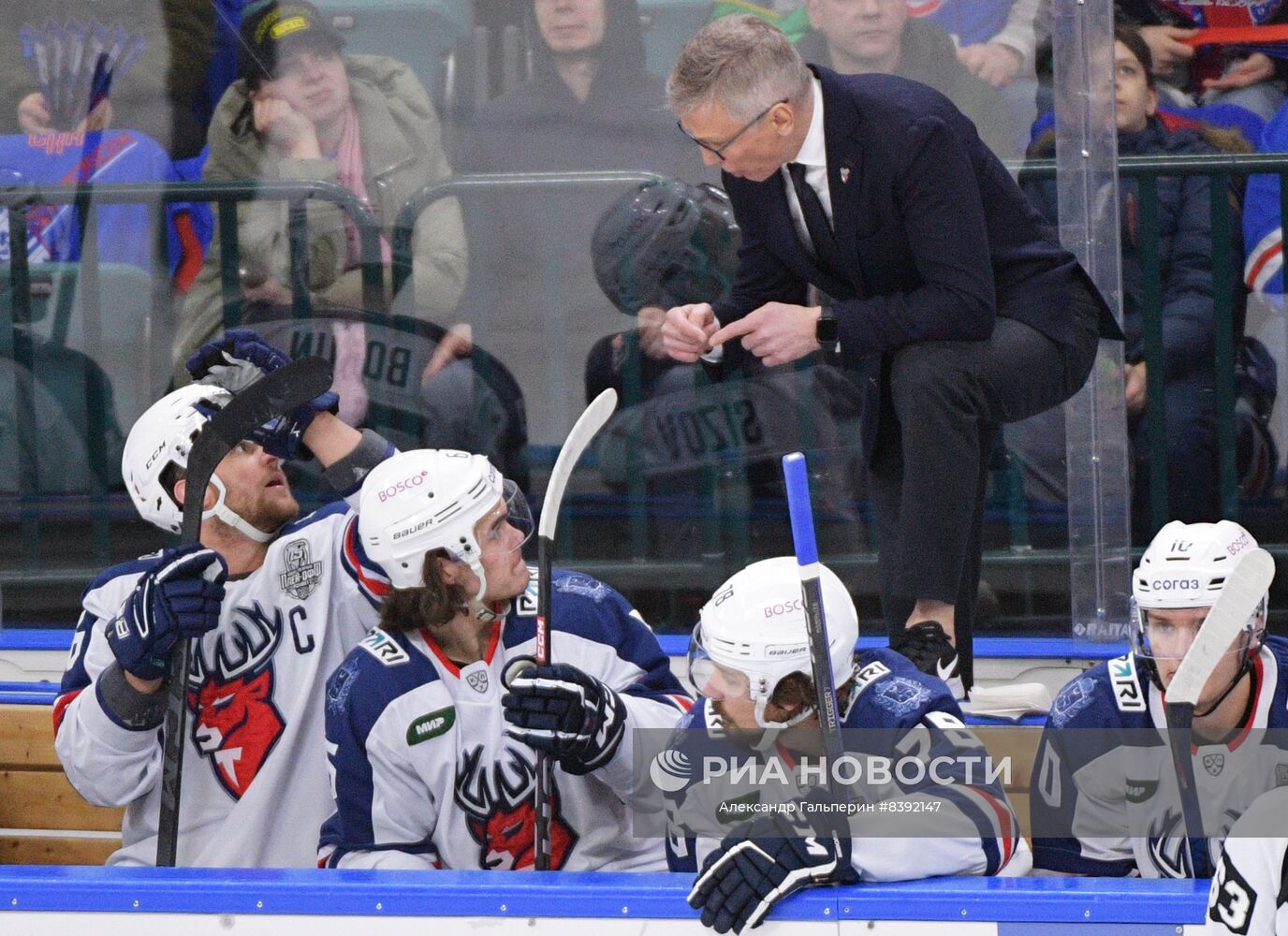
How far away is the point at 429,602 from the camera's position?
274 cm

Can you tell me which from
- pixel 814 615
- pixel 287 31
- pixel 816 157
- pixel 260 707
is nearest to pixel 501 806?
pixel 260 707

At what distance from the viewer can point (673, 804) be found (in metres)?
2.59

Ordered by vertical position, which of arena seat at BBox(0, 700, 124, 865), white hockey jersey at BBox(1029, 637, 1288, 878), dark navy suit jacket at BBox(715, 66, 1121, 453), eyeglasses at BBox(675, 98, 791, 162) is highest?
eyeglasses at BBox(675, 98, 791, 162)

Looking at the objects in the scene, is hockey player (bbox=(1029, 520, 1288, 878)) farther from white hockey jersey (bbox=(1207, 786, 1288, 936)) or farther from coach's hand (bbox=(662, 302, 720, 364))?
white hockey jersey (bbox=(1207, 786, 1288, 936))

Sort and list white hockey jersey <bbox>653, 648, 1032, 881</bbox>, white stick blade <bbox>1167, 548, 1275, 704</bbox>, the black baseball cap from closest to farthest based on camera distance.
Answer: white stick blade <bbox>1167, 548, 1275, 704</bbox>
white hockey jersey <bbox>653, 648, 1032, 881</bbox>
the black baseball cap

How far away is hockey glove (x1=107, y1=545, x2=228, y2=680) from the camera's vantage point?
2.63 meters

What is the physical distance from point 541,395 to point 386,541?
1.58m

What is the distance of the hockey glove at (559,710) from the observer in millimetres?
2467

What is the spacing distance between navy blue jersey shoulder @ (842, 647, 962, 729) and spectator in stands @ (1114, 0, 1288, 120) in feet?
7.22

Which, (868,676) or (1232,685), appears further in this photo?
(1232,685)

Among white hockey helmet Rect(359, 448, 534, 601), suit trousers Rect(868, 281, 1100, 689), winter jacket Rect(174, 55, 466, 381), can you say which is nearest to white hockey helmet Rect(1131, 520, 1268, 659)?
suit trousers Rect(868, 281, 1100, 689)

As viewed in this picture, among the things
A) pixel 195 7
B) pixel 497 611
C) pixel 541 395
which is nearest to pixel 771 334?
pixel 497 611

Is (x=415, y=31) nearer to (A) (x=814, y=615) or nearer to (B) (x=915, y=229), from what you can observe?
(B) (x=915, y=229)

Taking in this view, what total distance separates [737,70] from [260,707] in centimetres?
133
